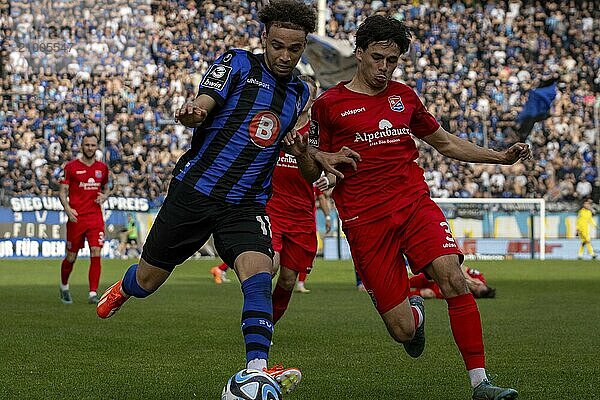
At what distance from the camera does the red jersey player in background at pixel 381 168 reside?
7.00 m

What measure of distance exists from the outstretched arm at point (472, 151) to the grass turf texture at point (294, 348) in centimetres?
153

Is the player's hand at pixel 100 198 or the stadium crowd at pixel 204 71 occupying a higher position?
the stadium crowd at pixel 204 71

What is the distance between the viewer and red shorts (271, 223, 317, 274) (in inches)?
384

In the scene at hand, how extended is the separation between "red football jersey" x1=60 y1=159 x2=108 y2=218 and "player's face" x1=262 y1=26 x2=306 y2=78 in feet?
30.5

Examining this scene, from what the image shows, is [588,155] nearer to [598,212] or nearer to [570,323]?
[598,212]

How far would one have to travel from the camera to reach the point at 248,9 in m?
39.9

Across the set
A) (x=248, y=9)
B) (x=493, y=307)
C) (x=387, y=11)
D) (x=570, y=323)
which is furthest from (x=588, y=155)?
(x=570, y=323)

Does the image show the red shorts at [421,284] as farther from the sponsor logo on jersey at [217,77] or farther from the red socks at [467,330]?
the sponsor logo on jersey at [217,77]

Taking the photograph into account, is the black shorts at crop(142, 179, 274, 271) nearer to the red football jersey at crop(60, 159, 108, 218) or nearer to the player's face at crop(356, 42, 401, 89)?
the player's face at crop(356, 42, 401, 89)

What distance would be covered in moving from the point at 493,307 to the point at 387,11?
27488 mm

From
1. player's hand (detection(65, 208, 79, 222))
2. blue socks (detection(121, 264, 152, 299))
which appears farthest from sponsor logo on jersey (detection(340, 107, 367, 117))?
player's hand (detection(65, 208, 79, 222))

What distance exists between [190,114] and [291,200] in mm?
4415

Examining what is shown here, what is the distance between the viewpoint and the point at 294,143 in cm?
684

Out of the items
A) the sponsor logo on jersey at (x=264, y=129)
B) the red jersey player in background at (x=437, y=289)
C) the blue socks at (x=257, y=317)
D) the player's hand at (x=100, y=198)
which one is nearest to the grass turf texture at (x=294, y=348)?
the red jersey player in background at (x=437, y=289)
